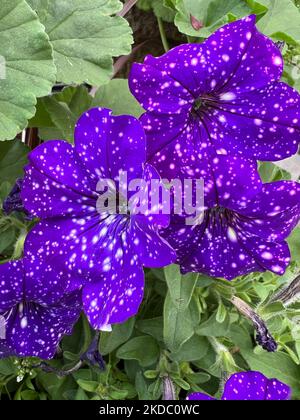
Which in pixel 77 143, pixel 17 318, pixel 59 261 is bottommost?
pixel 17 318

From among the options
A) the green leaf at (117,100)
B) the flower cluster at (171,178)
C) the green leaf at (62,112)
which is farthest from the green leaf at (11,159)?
the flower cluster at (171,178)

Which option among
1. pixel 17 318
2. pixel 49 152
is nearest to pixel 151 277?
pixel 17 318

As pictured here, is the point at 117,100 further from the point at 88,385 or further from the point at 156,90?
the point at 88,385

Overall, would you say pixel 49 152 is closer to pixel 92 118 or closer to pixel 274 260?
pixel 92 118

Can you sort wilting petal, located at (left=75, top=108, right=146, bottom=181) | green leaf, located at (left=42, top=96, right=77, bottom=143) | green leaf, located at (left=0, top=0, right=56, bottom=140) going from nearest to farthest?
1. wilting petal, located at (left=75, top=108, right=146, bottom=181)
2. green leaf, located at (left=0, top=0, right=56, bottom=140)
3. green leaf, located at (left=42, top=96, right=77, bottom=143)

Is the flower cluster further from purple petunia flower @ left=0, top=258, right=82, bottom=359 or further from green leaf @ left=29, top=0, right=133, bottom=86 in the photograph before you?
green leaf @ left=29, top=0, right=133, bottom=86

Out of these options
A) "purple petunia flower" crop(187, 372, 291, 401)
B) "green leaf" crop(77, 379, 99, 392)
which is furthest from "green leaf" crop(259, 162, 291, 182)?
"green leaf" crop(77, 379, 99, 392)
